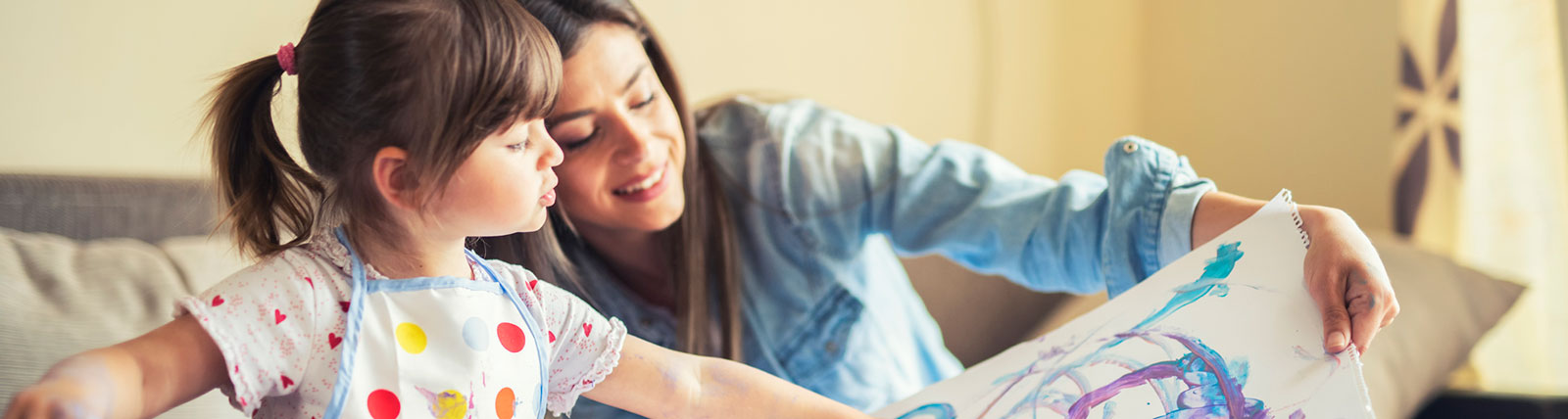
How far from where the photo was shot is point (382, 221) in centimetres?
49

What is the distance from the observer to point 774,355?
917 mm

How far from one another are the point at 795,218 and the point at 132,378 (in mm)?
577

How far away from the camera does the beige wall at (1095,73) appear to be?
146cm

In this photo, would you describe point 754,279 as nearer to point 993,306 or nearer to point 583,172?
point 583,172

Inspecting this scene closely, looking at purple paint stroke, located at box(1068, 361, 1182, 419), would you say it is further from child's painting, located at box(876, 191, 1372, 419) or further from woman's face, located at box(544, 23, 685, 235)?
woman's face, located at box(544, 23, 685, 235)

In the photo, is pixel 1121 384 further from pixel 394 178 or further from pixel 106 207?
pixel 106 207

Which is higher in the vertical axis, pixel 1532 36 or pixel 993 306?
pixel 1532 36

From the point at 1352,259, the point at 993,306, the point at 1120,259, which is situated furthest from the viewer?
the point at 993,306

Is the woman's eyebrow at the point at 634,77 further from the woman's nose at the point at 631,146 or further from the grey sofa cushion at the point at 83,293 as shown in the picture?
the grey sofa cushion at the point at 83,293

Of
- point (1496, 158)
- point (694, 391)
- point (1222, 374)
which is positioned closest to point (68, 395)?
point (694, 391)

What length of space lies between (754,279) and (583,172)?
0.83ft

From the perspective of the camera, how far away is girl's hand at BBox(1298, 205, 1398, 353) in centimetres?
49

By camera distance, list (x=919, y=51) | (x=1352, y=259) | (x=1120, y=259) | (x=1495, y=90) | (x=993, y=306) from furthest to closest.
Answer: (x=919, y=51) → (x=1495, y=90) → (x=993, y=306) → (x=1120, y=259) → (x=1352, y=259)

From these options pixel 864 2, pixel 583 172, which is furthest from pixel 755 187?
pixel 864 2
